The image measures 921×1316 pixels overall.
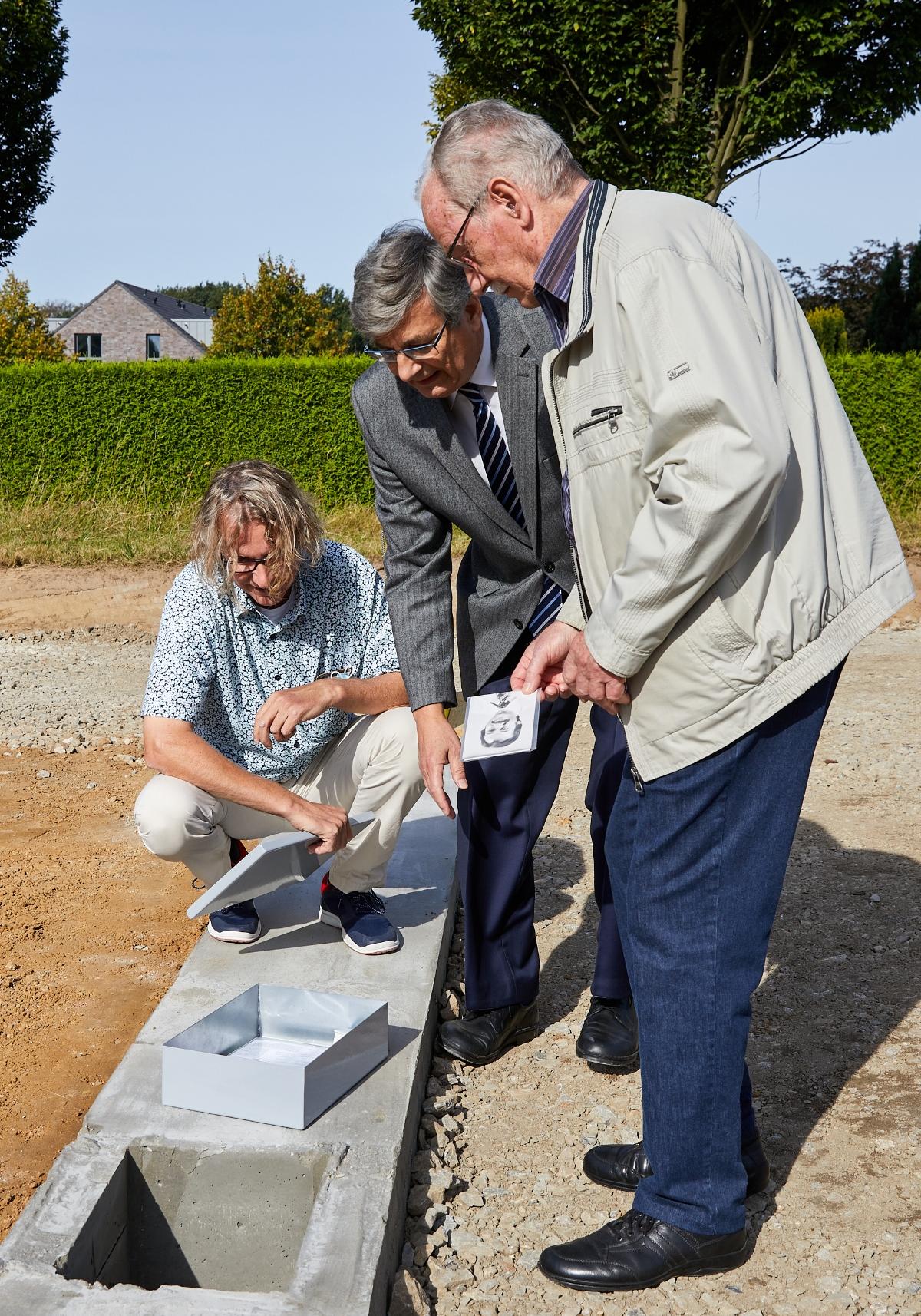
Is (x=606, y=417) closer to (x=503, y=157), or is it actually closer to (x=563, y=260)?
(x=563, y=260)

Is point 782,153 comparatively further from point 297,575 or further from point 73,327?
point 73,327

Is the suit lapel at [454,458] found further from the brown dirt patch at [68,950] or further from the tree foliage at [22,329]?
the tree foliage at [22,329]

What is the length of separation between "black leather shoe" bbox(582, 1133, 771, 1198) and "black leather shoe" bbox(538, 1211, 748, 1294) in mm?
206

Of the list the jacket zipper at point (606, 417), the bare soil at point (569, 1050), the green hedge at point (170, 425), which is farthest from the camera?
the green hedge at point (170, 425)

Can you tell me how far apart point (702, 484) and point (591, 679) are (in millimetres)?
423

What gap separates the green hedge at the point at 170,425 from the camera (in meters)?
12.5

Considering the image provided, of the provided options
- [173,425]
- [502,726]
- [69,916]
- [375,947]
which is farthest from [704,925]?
[173,425]

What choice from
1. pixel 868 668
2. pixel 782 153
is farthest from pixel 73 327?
pixel 868 668

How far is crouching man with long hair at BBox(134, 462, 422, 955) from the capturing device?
10.3 feet

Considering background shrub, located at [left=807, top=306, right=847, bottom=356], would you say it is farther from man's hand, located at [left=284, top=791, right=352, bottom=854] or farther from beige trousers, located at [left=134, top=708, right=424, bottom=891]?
man's hand, located at [left=284, top=791, right=352, bottom=854]

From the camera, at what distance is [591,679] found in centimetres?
198

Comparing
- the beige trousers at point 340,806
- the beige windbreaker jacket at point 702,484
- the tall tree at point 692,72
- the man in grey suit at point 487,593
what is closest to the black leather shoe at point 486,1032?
the man in grey suit at point 487,593

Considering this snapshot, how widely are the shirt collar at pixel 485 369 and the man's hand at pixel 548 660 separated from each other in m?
0.81

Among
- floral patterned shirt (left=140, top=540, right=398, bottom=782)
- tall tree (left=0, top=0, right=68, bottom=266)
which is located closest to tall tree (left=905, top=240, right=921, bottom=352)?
tall tree (left=0, top=0, right=68, bottom=266)
